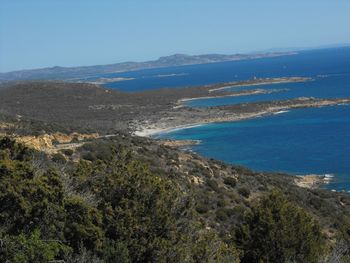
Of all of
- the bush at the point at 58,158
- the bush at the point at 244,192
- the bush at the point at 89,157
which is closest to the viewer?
the bush at the point at 58,158

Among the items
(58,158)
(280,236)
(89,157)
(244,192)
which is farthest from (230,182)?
(280,236)

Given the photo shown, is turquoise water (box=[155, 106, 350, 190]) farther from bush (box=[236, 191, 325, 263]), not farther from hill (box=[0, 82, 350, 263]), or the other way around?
hill (box=[0, 82, 350, 263])

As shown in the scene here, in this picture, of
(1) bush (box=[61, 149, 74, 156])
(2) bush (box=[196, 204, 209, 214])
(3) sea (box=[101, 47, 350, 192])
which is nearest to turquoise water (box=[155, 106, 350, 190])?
(3) sea (box=[101, 47, 350, 192])

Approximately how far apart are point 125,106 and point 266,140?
47836 millimetres

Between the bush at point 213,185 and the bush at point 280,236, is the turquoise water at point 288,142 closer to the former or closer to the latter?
the bush at point 213,185

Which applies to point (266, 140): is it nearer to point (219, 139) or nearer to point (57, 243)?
point (219, 139)

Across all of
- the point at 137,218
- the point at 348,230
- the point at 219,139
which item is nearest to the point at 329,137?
the point at 219,139

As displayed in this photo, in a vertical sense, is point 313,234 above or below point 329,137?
above

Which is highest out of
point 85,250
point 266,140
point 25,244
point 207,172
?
point 25,244

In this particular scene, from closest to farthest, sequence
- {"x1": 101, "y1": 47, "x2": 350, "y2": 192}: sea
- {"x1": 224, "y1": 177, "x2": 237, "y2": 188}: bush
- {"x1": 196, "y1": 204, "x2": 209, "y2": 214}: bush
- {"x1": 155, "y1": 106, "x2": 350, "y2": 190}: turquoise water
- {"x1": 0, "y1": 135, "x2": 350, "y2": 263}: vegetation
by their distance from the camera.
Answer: {"x1": 0, "y1": 135, "x2": 350, "y2": 263}: vegetation
{"x1": 196, "y1": 204, "x2": 209, "y2": 214}: bush
{"x1": 224, "y1": 177, "x2": 237, "y2": 188}: bush
{"x1": 101, "y1": 47, "x2": 350, "y2": 192}: sea
{"x1": 155, "y1": 106, "x2": 350, "y2": 190}: turquoise water

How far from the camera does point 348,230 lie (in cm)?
1638

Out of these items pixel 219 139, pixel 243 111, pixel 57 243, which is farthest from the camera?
pixel 243 111

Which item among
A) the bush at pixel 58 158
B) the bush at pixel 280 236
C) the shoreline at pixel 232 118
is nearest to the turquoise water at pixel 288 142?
the shoreline at pixel 232 118

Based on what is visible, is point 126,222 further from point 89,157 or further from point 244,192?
point 244,192
